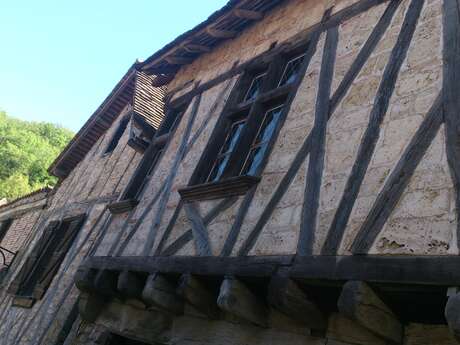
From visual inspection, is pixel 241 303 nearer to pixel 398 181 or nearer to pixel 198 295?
pixel 198 295

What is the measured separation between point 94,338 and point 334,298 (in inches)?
127

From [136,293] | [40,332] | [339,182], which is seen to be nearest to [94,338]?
[136,293]

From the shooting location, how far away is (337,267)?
7.85 feet

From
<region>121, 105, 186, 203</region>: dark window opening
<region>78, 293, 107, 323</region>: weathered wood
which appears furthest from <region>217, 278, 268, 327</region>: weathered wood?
<region>121, 105, 186, 203</region>: dark window opening

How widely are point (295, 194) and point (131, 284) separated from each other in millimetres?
1928

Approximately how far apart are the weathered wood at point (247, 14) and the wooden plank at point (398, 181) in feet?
10.3

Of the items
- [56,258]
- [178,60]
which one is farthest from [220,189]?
[56,258]

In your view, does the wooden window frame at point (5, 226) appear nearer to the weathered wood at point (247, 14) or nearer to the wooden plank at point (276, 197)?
the weathered wood at point (247, 14)

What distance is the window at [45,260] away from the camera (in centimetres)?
729

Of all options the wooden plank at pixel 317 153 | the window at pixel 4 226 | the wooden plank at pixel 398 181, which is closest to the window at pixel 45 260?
the window at pixel 4 226

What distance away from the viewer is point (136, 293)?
405 centimetres

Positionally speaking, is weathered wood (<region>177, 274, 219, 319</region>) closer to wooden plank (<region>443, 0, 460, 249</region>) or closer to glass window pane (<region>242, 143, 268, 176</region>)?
glass window pane (<region>242, 143, 268, 176</region>)

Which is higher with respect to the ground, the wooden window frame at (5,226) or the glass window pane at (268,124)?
the glass window pane at (268,124)

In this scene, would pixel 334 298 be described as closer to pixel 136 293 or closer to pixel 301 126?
pixel 301 126
